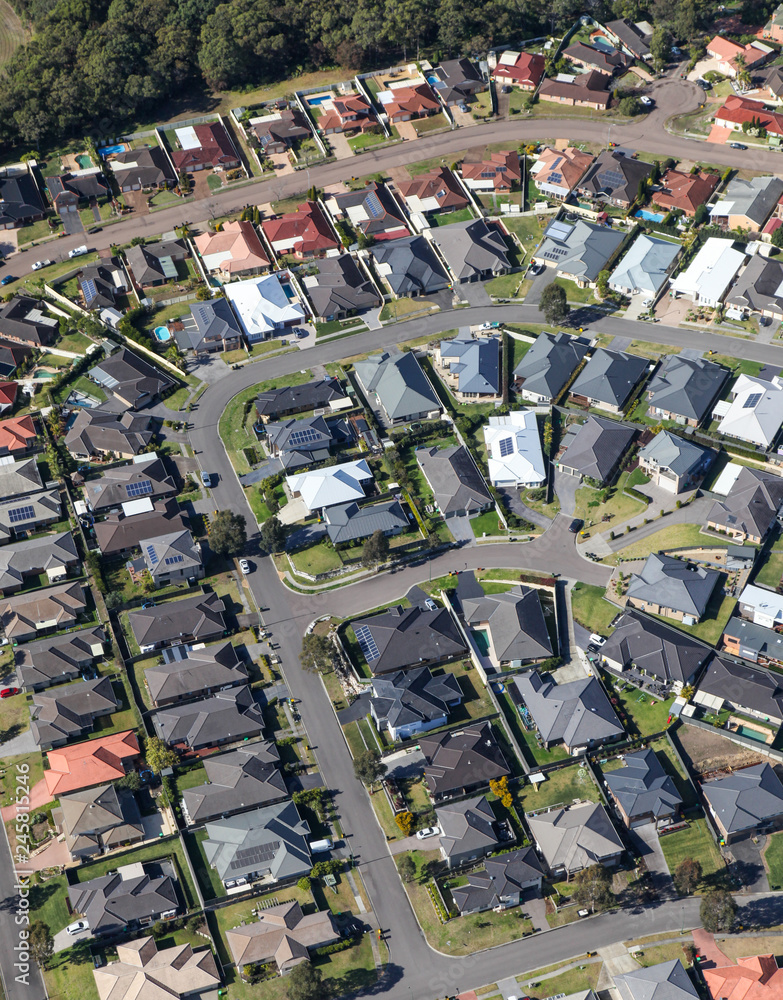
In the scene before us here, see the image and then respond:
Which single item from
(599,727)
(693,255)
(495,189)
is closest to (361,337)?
(495,189)

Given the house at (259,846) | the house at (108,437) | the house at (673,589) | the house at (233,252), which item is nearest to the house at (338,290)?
the house at (233,252)

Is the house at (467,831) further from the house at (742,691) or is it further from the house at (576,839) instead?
the house at (742,691)

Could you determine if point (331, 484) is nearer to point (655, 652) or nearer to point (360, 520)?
point (360, 520)

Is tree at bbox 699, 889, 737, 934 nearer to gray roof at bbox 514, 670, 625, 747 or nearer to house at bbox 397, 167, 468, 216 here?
gray roof at bbox 514, 670, 625, 747

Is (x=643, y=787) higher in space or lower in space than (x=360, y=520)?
lower

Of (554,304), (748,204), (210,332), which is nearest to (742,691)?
(554,304)

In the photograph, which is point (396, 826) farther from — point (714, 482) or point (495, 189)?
point (495, 189)
